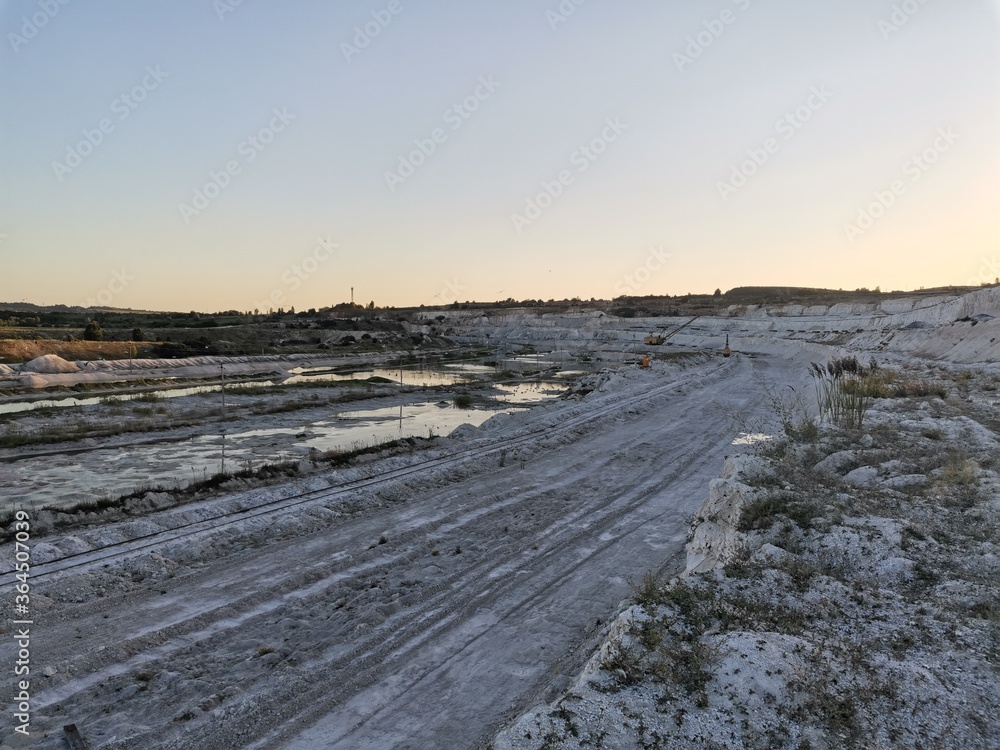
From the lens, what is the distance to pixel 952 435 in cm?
1036

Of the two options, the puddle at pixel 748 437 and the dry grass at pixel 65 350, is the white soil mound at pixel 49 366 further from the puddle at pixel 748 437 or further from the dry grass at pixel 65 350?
the puddle at pixel 748 437

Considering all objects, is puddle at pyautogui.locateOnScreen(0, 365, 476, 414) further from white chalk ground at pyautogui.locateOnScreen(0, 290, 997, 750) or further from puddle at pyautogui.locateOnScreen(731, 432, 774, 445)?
puddle at pyautogui.locateOnScreen(731, 432, 774, 445)

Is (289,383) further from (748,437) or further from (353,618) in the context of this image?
(353,618)

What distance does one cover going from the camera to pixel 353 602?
6.62 metres

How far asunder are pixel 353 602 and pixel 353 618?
364 millimetres

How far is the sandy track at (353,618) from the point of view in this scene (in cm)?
472

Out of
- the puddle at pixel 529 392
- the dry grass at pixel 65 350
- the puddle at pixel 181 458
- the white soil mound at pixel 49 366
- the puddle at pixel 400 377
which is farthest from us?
the puddle at pixel 400 377

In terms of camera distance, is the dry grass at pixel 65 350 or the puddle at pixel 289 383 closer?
the puddle at pixel 289 383

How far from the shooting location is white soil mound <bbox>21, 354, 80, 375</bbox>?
108 ft

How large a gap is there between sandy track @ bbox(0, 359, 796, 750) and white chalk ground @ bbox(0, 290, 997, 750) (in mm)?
22

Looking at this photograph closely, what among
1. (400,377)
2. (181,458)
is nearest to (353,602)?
(181,458)

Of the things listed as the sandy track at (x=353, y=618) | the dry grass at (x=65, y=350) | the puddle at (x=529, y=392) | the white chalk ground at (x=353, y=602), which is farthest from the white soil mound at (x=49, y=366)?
the sandy track at (x=353, y=618)

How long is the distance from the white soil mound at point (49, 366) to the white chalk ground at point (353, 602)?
30336mm

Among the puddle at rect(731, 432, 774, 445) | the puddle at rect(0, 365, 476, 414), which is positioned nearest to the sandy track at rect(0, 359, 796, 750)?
the puddle at rect(731, 432, 774, 445)
